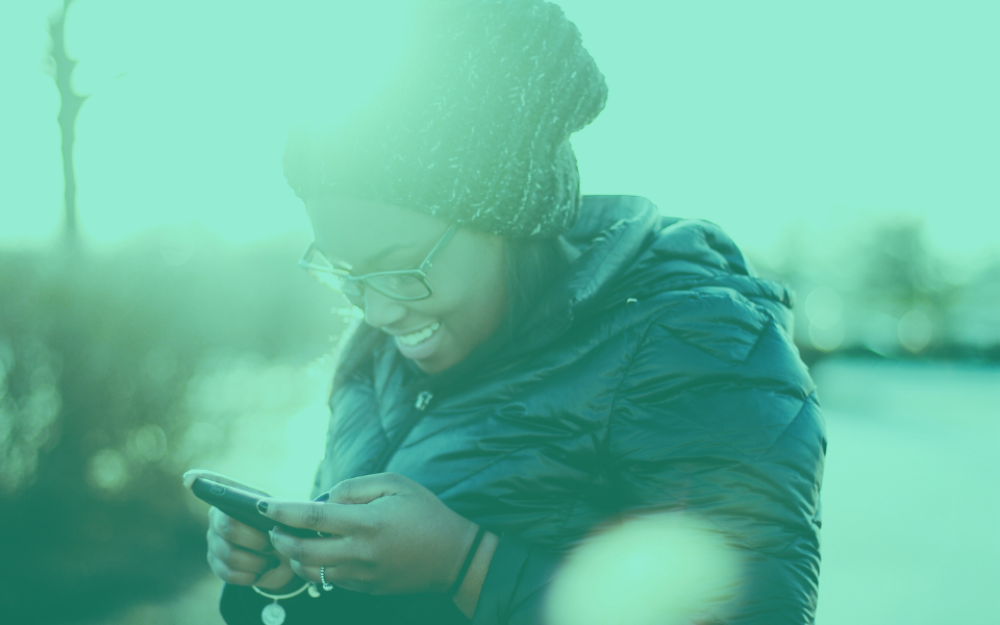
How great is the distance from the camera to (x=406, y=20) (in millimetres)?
1595

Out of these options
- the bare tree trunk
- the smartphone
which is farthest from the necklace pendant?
the bare tree trunk

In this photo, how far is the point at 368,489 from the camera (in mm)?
1397

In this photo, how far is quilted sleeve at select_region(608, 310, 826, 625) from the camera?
1313mm

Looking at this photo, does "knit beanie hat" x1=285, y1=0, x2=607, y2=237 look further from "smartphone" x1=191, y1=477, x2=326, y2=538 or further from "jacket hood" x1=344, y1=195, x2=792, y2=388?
"smartphone" x1=191, y1=477, x2=326, y2=538

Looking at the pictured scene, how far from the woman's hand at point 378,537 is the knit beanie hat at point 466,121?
1.93 ft

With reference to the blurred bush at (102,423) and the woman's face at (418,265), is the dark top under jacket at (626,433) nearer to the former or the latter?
the woman's face at (418,265)

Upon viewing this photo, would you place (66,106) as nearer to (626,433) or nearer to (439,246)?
(439,246)

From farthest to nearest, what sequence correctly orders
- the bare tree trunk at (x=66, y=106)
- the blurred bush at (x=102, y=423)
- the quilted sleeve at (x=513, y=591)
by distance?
1. the bare tree trunk at (x=66, y=106)
2. the blurred bush at (x=102, y=423)
3. the quilted sleeve at (x=513, y=591)

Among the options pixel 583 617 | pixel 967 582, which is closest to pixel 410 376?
pixel 583 617

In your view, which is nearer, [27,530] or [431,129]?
[431,129]

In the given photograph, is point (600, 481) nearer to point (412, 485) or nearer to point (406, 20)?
point (412, 485)

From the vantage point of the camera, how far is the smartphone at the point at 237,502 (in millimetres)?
1396

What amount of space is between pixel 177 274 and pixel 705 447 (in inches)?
186

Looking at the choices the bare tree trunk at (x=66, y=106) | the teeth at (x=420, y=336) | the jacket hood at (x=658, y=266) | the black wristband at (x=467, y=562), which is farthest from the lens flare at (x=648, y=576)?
the bare tree trunk at (x=66, y=106)
